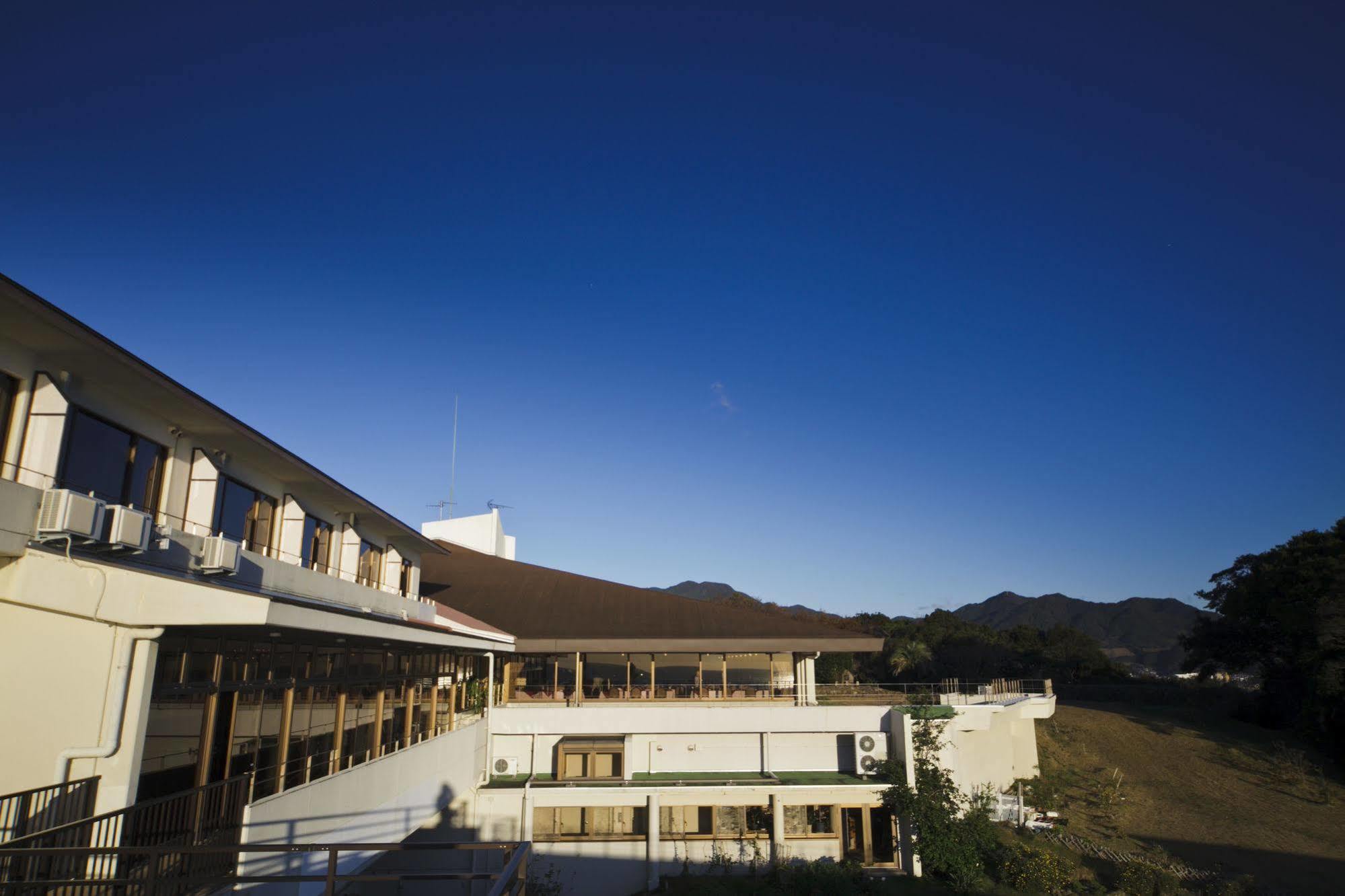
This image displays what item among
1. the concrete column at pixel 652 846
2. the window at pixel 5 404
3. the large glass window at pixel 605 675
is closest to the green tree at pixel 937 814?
the concrete column at pixel 652 846

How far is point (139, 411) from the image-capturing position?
40.5ft

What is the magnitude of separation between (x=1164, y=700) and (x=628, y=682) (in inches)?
1447

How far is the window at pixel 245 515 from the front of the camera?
14.8 metres

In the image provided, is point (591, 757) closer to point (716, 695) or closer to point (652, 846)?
point (652, 846)

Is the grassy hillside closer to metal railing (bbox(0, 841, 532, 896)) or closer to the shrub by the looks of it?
the shrub

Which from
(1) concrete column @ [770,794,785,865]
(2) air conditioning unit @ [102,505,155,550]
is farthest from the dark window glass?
(1) concrete column @ [770,794,785,865]

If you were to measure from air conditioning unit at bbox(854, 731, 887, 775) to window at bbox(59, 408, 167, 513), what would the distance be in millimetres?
19616

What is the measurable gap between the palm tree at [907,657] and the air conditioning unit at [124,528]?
148 feet

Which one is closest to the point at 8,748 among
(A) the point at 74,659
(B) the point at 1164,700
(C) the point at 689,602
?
(A) the point at 74,659

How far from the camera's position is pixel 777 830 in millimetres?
22906

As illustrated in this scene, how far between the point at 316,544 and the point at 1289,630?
40692 mm

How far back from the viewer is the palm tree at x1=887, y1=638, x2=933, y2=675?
49.2 m

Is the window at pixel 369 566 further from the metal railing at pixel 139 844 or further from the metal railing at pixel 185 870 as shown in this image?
the metal railing at pixel 185 870

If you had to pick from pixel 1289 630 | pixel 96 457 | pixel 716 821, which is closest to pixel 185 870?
pixel 96 457
